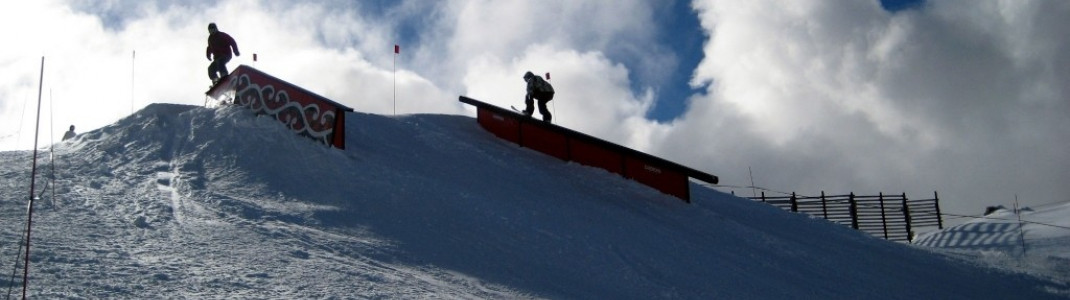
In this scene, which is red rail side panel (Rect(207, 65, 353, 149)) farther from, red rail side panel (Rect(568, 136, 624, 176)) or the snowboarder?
red rail side panel (Rect(568, 136, 624, 176))

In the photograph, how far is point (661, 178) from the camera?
55.9 feet

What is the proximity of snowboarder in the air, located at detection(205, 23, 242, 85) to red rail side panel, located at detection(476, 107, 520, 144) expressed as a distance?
4829 millimetres

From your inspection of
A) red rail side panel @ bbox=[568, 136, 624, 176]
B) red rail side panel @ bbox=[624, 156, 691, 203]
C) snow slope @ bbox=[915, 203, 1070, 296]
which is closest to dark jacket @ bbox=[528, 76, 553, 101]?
red rail side panel @ bbox=[568, 136, 624, 176]

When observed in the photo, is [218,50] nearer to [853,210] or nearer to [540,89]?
[540,89]

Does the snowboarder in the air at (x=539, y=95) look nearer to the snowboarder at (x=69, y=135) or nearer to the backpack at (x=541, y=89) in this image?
the backpack at (x=541, y=89)

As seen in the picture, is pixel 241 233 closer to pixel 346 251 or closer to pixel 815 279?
pixel 346 251

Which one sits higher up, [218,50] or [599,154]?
[218,50]

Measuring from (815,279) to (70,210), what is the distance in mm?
8506

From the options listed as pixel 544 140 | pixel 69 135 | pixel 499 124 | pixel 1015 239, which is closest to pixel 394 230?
pixel 69 135

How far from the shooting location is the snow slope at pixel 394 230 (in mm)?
7941

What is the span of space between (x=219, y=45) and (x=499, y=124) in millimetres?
5359

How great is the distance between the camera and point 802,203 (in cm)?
2653

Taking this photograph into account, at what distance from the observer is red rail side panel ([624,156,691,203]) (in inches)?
667

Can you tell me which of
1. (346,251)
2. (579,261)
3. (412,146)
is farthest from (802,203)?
(346,251)
